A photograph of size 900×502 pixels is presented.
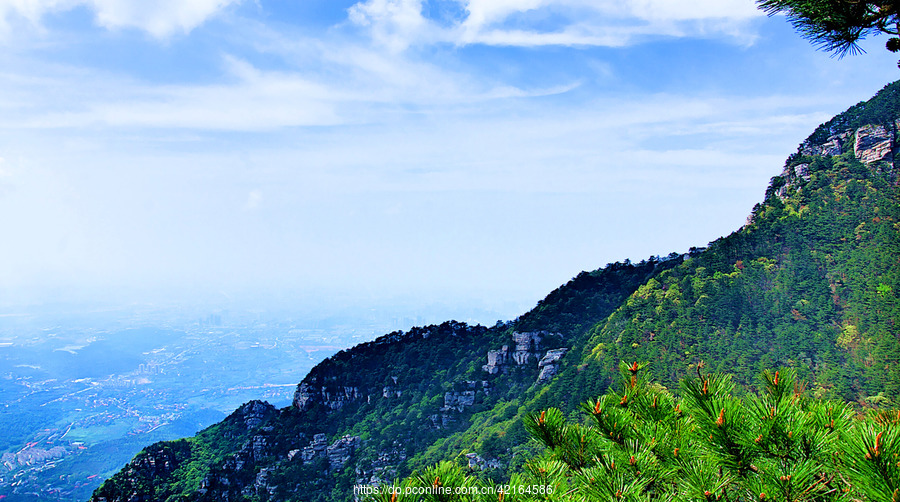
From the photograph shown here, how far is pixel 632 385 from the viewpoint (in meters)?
3.95

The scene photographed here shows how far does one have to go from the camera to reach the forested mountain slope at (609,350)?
75.3ft

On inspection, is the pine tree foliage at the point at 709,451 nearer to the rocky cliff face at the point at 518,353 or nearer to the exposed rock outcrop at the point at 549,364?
the exposed rock outcrop at the point at 549,364

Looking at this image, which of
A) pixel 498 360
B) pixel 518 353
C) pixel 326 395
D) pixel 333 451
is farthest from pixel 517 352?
pixel 326 395

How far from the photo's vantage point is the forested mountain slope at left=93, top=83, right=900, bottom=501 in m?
22.9

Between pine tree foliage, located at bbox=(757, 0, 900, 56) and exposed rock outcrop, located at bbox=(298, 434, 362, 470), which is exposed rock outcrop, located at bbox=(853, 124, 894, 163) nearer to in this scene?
pine tree foliage, located at bbox=(757, 0, 900, 56)

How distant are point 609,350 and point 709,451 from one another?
88.6 ft

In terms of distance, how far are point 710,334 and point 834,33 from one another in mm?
25753

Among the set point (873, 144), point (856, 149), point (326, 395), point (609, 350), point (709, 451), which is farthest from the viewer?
point (326, 395)

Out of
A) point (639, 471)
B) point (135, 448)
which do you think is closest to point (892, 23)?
point (639, 471)

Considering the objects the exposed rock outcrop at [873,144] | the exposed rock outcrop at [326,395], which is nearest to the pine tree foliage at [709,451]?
the exposed rock outcrop at [873,144]

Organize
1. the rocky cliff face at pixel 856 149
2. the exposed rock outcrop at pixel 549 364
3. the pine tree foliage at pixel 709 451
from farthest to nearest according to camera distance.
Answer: the exposed rock outcrop at pixel 549 364 < the rocky cliff face at pixel 856 149 < the pine tree foliage at pixel 709 451

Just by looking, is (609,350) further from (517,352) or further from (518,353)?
(517,352)

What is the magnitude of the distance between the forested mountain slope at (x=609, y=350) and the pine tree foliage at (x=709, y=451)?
52.9 ft

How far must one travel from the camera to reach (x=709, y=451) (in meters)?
2.79
